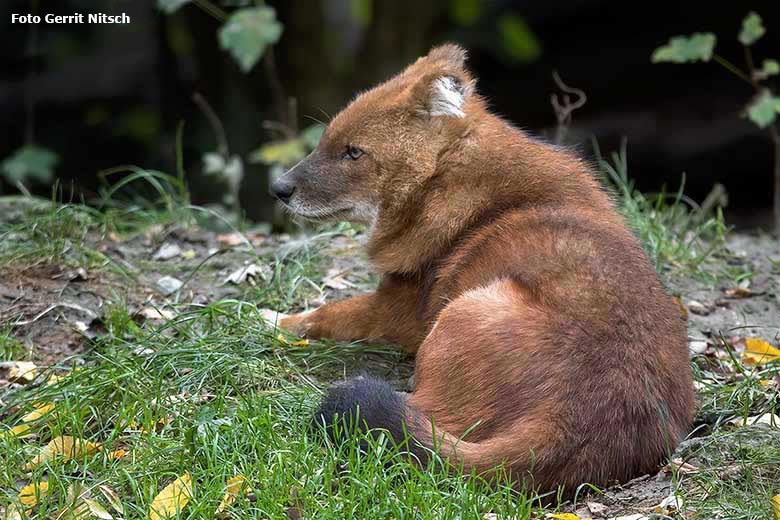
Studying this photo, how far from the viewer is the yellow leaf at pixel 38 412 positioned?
437 centimetres

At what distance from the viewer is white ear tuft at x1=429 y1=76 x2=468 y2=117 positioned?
5055mm

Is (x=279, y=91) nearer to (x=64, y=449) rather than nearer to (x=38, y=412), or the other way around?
(x=38, y=412)

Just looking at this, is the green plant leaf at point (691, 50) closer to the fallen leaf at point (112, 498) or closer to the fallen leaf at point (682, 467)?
the fallen leaf at point (682, 467)

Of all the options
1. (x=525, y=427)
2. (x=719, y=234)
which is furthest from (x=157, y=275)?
(x=719, y=234)

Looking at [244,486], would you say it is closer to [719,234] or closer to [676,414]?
[676,414]

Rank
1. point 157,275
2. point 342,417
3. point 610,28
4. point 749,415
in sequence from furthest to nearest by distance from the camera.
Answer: point 610,28 < point 157,275 < point 749,415 < point 342,417

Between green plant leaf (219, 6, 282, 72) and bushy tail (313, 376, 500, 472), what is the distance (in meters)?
3.61

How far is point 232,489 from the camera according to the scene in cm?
382

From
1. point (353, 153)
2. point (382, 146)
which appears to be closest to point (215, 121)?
point (353, 153)

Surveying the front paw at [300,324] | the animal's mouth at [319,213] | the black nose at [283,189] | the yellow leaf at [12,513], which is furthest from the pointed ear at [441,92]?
the yellow leaf at [12,513]

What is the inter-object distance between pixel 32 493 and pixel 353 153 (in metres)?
2.23

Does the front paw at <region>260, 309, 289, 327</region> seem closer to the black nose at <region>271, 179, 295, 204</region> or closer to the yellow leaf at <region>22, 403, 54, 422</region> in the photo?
the black nose at <region>271, 179, 295, 204</region>

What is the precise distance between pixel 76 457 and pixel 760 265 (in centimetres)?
425

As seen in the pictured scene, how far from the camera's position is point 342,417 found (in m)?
4.05
